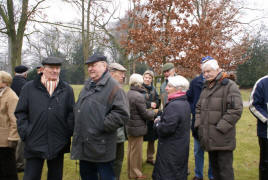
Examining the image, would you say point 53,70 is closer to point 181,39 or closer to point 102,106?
point 102,106

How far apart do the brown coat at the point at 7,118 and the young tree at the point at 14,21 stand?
5.65m

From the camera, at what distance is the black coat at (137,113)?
3912 millimetres

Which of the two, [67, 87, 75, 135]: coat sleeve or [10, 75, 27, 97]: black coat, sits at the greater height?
[10, 75, 27, 97]: black coat

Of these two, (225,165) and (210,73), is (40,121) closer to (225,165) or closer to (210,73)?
(210,73)

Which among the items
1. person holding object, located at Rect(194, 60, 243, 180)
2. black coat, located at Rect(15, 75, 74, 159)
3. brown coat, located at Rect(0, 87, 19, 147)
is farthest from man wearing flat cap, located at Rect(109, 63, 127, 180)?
brown coat, located at Rect(0, 87, 19, 147)

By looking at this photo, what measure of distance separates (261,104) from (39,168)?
341 cm

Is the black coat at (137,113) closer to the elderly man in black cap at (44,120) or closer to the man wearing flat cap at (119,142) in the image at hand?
the man wearing flat cap at (119,142)

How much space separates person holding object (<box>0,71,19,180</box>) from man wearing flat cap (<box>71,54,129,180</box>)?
1093 millimetres

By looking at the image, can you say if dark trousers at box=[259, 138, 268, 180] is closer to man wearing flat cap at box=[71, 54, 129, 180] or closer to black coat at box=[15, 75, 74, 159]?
man wearing flat cap at box=[71, 54, 129, 180]

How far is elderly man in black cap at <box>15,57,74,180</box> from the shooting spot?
2816 millimetres

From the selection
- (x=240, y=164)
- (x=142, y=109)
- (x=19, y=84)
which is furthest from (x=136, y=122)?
(x=240, y=164)

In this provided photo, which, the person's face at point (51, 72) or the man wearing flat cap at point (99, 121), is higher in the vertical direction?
the person's face at point (51, 72)

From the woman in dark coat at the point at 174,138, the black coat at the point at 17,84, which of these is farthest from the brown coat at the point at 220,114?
the black coat at the point at 17,84

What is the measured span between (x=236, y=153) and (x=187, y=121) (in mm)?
3542
